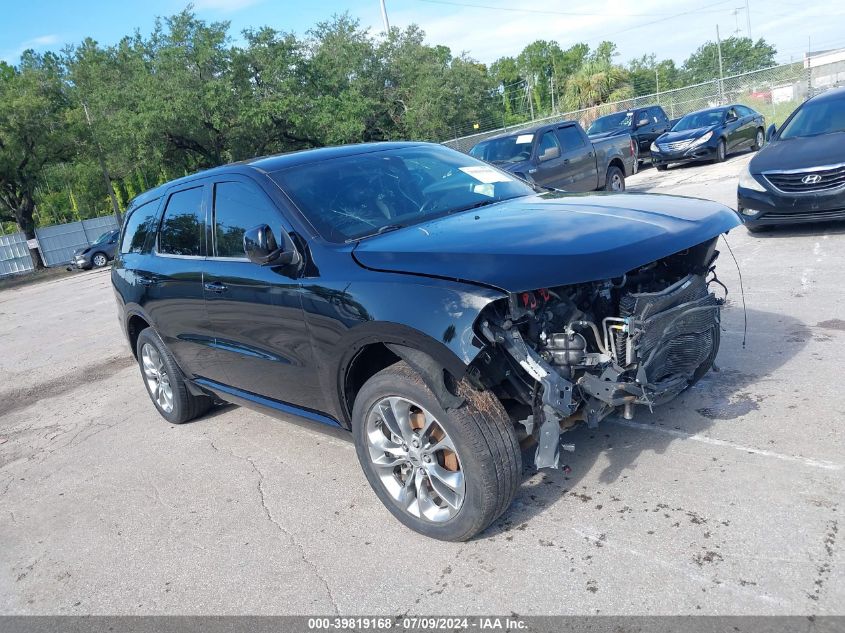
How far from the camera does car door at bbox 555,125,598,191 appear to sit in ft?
42.7

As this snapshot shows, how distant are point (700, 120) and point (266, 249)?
19.0m

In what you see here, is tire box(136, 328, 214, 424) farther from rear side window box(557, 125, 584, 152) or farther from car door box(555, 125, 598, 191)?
A: rear side window box(557, 125, 584, 152)

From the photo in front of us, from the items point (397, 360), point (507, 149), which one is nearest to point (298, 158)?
point (397, 360)

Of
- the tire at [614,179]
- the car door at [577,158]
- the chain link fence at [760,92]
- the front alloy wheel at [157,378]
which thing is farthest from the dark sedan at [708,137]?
the front alloy wheel at [157,378]

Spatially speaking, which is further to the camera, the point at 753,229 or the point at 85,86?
the point at 85,86

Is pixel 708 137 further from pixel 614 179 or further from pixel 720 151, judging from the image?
pixel 614 179

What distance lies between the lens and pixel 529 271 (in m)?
2.96

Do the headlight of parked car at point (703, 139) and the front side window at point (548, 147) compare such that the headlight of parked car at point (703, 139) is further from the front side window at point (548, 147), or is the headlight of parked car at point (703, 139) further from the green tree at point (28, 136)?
the green tree at point (28, 136)

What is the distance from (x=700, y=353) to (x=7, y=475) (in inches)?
198

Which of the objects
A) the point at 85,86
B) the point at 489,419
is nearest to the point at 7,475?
the point at 489,419

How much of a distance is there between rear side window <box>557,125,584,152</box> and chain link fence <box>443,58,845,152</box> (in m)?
14.0

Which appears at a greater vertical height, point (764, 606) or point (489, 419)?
point (489, 419)

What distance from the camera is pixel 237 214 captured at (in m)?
4.32

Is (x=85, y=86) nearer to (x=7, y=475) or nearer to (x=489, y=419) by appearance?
(x=7, y=475)
